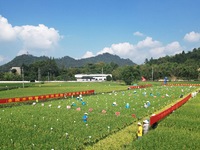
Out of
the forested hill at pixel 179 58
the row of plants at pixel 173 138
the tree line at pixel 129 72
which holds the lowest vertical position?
the row of plants at pixel 173 138

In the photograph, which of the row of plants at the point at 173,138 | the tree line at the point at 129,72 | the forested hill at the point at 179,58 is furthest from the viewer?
the forested hill at the point at 179,58

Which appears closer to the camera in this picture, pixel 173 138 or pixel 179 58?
pixel 173 138

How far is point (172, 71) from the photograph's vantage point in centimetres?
12181

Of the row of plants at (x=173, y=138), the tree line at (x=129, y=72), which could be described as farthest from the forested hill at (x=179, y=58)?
the row of plants at (x=173, y=138)

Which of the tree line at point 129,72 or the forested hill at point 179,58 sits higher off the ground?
the forested hill at point 179,58

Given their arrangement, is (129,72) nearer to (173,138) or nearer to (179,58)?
(173,138)

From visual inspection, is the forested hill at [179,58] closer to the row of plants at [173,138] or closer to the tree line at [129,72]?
the tree line at [129,72]

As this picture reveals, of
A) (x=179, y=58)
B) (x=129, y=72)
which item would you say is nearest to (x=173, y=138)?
(x=129, y=72)

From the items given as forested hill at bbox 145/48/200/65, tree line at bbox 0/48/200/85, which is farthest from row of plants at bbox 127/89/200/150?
forested hill at bbox 145/48/200/65

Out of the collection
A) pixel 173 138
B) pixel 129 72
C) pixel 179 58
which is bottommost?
pixel 173 138

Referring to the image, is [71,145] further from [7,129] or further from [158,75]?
[158,75]

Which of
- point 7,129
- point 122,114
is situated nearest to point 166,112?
point 122,114

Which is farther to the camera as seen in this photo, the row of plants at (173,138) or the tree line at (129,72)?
the tree line at (129,72)

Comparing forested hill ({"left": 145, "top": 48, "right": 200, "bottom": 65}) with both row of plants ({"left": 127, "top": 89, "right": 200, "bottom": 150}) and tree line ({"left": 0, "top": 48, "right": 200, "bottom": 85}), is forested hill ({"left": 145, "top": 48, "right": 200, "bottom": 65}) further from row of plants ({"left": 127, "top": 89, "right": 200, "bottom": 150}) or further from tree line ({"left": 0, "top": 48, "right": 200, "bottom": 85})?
row of plants ({"left": 127, "top": 89, "right": 200, "bottom": 150})
